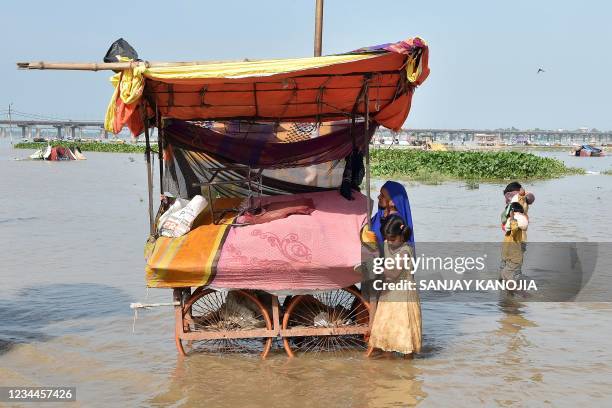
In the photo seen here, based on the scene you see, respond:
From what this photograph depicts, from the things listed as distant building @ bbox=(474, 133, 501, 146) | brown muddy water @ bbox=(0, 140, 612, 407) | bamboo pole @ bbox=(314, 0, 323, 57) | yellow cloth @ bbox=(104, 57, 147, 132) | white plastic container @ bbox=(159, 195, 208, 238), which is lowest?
brown muddy water @ bbox=(0, 140, 612, 407)

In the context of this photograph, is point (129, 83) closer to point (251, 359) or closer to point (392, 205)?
point (392, 205)

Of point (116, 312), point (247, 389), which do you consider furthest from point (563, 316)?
point (116, 312)

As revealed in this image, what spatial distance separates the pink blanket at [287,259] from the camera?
6.31 m

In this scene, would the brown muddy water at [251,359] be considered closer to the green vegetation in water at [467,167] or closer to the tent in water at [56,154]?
the green vegetation in water at [467,167]

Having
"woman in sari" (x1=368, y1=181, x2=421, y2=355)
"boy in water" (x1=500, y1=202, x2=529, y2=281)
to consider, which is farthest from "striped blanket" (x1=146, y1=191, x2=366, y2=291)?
"boy in water" (x1=500, y1=202, x2=529, y2=281)

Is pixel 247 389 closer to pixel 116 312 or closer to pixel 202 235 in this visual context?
pixel 202 235

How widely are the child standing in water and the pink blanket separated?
0.30 metres

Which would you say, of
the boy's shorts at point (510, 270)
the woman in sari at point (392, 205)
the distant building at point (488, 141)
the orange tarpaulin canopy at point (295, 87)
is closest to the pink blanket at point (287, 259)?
the woman in sari at point (392, 205)

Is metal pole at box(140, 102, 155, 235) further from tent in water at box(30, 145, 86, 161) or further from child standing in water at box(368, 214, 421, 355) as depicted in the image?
tent in water at box(30, 145, 86, 161)

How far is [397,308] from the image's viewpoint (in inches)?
249

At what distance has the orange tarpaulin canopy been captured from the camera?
19.1 ft

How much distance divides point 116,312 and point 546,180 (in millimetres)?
28443

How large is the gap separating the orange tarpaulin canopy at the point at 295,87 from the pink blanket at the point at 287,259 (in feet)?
4.43

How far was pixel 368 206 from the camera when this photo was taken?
6.64 m
